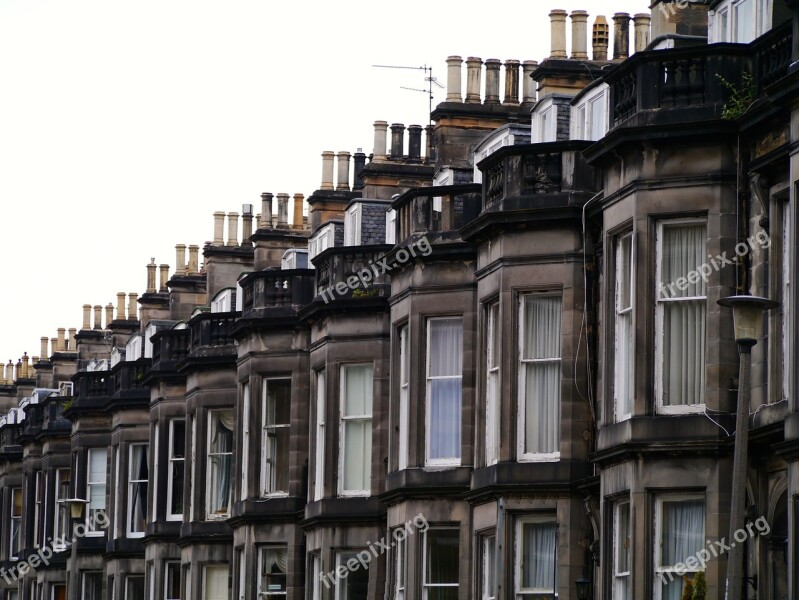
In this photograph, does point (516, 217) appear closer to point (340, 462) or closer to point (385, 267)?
point (385, 267)

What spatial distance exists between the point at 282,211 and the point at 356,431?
14.6m

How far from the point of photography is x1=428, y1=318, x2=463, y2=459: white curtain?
3356 centimetres

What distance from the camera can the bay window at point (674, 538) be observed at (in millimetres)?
25266

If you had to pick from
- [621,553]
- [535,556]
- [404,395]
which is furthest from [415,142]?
[621,553]

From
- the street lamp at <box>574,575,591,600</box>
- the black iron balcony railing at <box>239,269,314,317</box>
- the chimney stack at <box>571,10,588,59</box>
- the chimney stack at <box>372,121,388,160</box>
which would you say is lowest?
the street lamp at <box>574,575,591,600</box>

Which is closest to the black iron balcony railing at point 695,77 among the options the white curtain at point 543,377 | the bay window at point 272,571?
the white curtain at point 543,377

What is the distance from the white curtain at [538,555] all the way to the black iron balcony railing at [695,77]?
6.79 metres

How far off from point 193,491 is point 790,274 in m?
25.3

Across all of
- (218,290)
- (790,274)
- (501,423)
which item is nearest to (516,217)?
(501,423)

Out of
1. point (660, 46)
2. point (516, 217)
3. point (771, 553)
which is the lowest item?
point (771, 553)

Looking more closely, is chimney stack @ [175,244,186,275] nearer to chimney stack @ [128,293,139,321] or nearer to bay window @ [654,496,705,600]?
chimney stack @ [128,293,139,321]

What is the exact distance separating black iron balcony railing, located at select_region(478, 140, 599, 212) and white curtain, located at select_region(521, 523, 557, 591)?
4.76m

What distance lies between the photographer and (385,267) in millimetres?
36906

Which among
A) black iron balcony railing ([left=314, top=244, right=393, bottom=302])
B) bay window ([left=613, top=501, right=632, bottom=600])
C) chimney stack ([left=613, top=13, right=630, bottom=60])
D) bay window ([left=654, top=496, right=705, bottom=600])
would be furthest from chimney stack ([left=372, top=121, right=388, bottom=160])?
bay window ([left=654, top=496, right=705, bottom=600])
